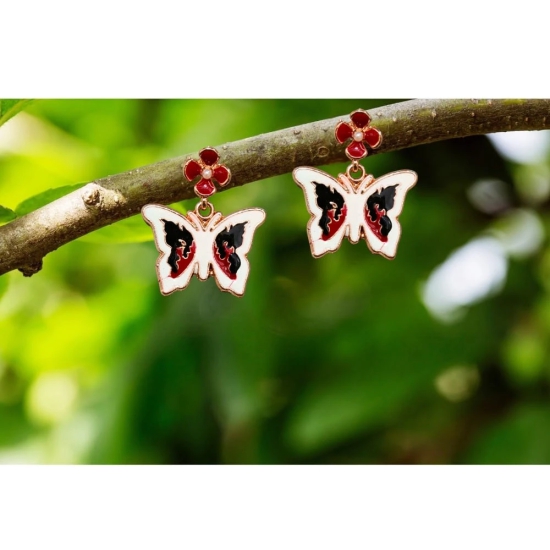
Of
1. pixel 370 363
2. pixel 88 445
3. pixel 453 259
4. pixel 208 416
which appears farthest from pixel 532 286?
pixel 88 445

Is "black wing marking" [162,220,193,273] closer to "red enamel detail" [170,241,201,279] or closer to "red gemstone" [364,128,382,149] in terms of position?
"red enamel detail" [170,241,201,279]

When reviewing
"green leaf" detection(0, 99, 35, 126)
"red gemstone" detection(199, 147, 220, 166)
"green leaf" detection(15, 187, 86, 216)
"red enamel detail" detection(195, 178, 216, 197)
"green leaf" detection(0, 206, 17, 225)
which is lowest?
"green leaf" detection(0, 206, 17, 225)

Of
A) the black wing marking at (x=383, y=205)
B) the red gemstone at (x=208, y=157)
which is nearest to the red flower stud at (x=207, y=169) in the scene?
the red gemstone at (x=208, y=157)

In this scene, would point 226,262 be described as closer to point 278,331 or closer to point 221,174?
point 221,174

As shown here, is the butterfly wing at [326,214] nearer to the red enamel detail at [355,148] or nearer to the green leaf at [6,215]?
the red enamel detail at [355,148]

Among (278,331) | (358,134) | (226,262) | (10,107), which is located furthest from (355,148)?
(278,331)

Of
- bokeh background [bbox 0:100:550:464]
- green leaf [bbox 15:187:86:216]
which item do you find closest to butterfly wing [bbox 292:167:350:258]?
green leaf [bbox 15:187:86:216]
